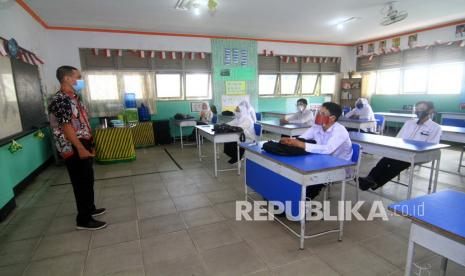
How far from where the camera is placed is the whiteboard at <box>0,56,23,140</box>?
338 cm

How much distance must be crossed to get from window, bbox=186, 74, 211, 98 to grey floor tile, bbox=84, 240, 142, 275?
582 centimetres

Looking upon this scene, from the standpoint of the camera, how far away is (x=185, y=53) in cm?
733

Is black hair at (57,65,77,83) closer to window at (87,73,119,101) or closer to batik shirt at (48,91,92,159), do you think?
batik shirt at (48,91,92,159)

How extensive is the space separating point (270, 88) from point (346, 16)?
11.4ft

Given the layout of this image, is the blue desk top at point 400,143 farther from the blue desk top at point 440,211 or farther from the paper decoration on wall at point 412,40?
the paper decoration on wall at point 412,40

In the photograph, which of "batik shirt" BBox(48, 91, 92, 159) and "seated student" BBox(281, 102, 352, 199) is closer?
"batik shirt" BBox(48, 91, 92, 159)

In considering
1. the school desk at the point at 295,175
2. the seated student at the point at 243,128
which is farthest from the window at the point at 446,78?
the school desk at the point at 295,175

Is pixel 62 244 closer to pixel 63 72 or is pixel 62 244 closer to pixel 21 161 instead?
pixel 63 72

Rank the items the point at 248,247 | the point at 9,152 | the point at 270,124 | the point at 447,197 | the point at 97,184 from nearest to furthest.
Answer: the point at 447,197 → the point at 248,247 → the point at 9,152 → the point at 97,184 → the point at 270,124

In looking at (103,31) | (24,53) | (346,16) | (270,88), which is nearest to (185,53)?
(103,31)

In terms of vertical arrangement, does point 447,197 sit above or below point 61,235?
above

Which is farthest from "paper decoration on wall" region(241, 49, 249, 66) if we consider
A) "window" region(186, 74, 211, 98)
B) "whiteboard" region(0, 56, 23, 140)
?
"whiteboard" region(0, 56, 23, 140)

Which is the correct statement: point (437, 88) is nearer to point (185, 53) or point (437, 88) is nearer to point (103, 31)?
point (185, 53)

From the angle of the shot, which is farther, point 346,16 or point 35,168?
point 346,16
